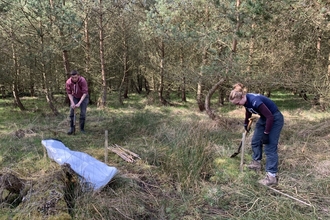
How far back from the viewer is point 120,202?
9.18ft

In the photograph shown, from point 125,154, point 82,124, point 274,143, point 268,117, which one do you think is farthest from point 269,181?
point 82,124

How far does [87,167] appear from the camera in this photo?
10.4 ft

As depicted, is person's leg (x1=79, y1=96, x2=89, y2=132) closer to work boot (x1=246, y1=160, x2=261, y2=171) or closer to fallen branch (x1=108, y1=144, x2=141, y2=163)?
fallen branch (x1=108, y1=144, x2=141, y2=163)

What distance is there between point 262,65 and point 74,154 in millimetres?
7580

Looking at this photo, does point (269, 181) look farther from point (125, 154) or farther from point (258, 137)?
point (125, 154)

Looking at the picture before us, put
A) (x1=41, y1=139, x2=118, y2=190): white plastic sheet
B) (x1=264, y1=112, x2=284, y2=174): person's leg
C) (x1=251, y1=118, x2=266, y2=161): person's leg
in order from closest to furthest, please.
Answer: (x1=41, y1=139, x2=118, y2=190): white plastic sheet
(x1=264, y1=112, x2=284, y2=174): person's leg
(x1=251, y1=118, x2=266, y2=161): person's leg

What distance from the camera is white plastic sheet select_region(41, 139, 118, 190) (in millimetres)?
2988

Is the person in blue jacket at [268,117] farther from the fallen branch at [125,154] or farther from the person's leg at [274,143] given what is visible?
the fallen branch at [125,154]

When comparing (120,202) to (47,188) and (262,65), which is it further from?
(262,65)

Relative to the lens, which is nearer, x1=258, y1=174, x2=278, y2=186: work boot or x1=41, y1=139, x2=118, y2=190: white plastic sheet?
x1=41, y1=139, x2=118, y2=190: white plastic sheet

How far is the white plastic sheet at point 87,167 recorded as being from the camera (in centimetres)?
299

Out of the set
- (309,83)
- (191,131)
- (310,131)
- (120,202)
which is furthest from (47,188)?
(309,83)

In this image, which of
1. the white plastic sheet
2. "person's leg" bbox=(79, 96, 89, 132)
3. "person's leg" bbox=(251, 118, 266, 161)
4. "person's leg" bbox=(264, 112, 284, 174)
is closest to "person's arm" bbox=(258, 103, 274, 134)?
"person's leg" bbox=(264, 112, 284, 174)

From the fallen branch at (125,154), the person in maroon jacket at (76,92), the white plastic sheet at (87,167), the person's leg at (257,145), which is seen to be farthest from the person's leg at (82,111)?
the person's leg at (257,145)
